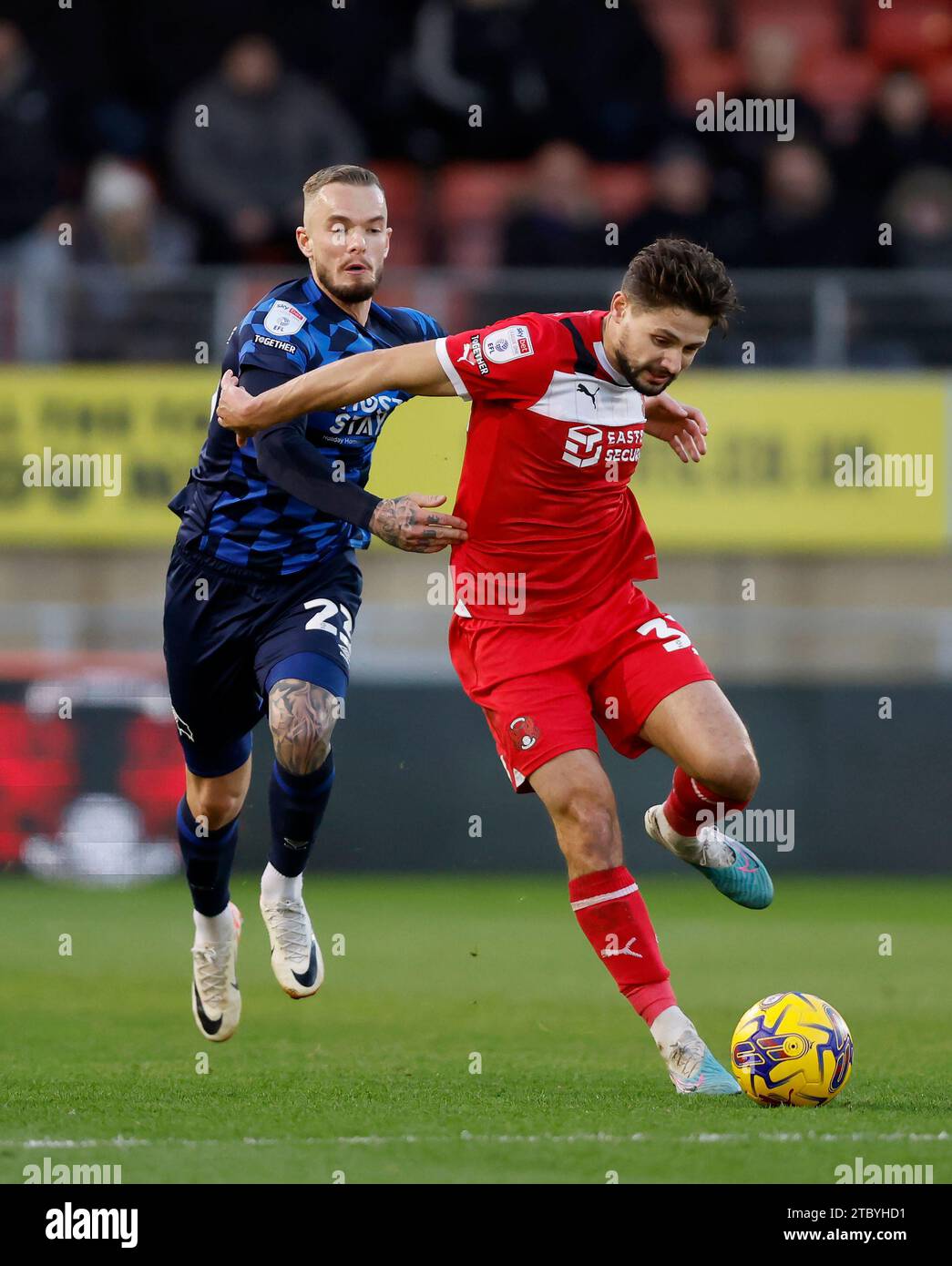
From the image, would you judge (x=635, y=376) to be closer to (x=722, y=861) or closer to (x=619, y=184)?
(x=722, y=861)

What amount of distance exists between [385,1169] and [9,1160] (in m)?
0.98

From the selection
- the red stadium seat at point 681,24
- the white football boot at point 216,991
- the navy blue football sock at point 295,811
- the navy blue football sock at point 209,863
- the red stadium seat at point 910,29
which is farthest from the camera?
the red stadium seat at point 910,29

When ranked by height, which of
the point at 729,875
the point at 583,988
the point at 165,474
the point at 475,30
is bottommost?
the point at 583,988

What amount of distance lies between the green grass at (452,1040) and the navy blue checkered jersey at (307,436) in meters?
1.79

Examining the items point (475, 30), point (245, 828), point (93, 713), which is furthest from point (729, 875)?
point (475, 30)

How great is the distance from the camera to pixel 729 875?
22.4ft

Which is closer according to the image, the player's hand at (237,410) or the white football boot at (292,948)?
the player's hand at (237,410)

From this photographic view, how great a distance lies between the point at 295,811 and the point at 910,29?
41.9ft

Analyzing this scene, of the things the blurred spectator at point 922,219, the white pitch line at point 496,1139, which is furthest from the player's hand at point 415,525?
the blurred spectator at point 922,219

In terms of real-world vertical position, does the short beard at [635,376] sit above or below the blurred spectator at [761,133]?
below

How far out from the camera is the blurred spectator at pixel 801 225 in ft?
47.7

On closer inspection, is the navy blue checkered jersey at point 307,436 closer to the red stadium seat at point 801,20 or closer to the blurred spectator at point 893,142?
the blurred spectator at point 893,142

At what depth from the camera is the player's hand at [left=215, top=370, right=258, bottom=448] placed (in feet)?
20.4

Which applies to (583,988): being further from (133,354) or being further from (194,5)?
(194,5)
